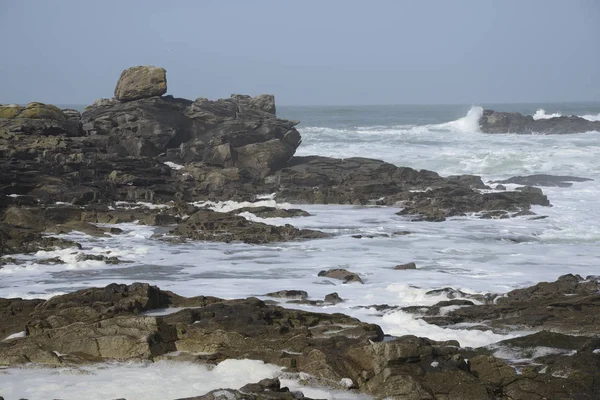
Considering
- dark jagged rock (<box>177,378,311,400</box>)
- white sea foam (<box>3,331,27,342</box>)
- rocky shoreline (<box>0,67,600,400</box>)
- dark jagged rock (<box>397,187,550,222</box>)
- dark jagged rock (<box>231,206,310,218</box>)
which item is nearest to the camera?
dark jagged rock (<box>177,378,311,400</box>)

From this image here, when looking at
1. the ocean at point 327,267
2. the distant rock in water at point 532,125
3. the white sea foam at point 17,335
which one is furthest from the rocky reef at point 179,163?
the distant rock in water at point 532,125

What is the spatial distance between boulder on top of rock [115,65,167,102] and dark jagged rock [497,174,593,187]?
15.0 meters

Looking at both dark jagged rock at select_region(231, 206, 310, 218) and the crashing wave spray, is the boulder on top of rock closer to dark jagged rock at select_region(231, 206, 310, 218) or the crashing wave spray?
dark jagged rock at select_region(231, 206, 310, 218)

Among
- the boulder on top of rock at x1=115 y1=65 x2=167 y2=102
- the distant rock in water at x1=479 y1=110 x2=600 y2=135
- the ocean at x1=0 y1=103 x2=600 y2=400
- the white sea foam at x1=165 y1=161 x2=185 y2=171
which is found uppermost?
the boulder on top of rock at x1=115 y1=65 x2=167 y2=102

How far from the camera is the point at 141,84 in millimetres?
34094

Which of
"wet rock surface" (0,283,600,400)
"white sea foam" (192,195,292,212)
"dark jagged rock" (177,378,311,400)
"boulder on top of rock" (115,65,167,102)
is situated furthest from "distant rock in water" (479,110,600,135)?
"dark jagged rock" (177,378,311,400)

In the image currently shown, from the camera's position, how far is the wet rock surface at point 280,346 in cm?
736

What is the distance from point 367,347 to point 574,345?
2.26 meters

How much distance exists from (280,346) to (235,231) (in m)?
12.6

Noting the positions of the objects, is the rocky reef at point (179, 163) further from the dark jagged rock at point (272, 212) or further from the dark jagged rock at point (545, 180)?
the dark jagged rock at point (545, 180)

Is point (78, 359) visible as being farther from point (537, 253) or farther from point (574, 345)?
point (537, 253)

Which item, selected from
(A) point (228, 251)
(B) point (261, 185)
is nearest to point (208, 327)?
(A) point (228, 251)

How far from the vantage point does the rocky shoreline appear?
777 centimetres

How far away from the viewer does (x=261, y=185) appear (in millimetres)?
29312
